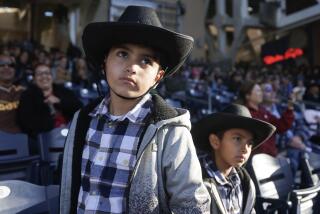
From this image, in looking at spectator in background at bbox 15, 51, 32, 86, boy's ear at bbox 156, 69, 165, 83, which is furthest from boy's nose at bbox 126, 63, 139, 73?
spectator in background at bbox 15, 51, 32, 86

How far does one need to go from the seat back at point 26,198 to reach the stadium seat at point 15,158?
1067mm

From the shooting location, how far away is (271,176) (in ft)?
10.8

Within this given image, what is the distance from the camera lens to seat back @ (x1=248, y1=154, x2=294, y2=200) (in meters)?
3.14

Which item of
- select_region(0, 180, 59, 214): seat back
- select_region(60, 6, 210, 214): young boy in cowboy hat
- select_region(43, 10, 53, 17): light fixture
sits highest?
select_region(43, 10, 53, 17): light fixture

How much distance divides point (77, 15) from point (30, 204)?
14.0 meters

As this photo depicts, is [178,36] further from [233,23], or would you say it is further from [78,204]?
[233,23]

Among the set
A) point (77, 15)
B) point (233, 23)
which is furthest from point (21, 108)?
point (233, 23)

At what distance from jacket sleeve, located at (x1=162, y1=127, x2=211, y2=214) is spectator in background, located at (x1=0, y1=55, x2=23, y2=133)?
249 cm

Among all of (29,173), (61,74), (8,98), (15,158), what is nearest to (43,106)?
(8,98)

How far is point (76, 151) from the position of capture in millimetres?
1627

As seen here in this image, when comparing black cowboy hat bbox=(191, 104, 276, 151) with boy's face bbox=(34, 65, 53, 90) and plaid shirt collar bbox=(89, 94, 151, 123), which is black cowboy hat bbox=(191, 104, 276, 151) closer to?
plaid shirt collar bbox=(89, 94, 151, 123)

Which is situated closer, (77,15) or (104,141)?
(104,141)

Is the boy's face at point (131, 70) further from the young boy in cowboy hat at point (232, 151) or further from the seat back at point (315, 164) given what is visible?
the seat back at point (315, 164)

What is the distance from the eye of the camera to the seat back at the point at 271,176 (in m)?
3.14
